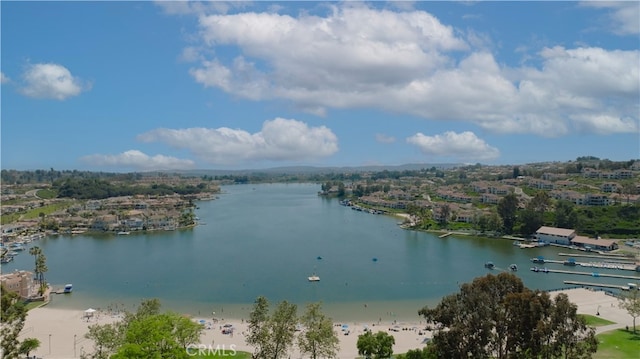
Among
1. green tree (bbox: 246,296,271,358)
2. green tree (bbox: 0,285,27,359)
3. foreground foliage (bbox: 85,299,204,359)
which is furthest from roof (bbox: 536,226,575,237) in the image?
green tree (bbox: 0,285,27,359)

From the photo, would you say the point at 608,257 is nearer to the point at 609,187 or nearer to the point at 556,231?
the point at 556,231

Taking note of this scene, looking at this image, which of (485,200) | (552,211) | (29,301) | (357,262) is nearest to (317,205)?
(485,200)

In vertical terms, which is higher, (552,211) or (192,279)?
(552,211)

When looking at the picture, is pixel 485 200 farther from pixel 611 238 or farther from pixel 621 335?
pixel 621 335

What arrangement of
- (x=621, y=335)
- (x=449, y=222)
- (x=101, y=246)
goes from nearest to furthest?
(x=621, y=335), (x=101, y=246), (x=449, y=222)

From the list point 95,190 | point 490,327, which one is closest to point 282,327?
point 490,327

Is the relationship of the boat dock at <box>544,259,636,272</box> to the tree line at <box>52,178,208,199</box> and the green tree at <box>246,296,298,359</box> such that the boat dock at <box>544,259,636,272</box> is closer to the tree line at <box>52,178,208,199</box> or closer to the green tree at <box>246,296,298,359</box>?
the green tree at <box>246,296,298,359</box>
